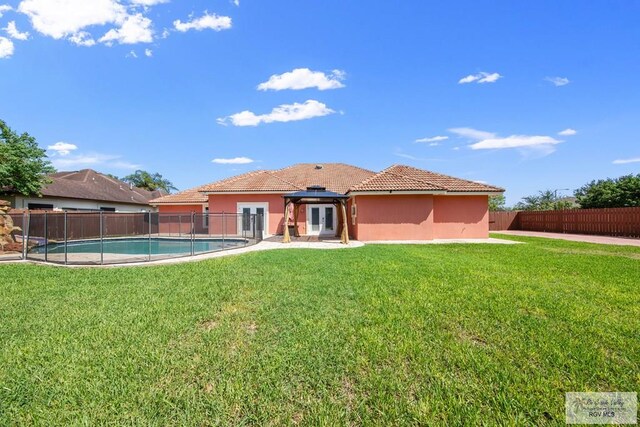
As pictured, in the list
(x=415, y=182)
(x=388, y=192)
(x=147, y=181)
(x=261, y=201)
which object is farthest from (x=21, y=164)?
Answer: (x=147, y=181)

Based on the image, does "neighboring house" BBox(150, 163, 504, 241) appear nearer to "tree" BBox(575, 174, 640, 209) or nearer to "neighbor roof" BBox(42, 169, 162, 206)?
"neighbor roof" BBox(42, 169, 162, 206)

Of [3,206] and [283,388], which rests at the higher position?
[3,206]

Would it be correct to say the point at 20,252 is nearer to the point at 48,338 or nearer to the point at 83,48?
the point at 83,48

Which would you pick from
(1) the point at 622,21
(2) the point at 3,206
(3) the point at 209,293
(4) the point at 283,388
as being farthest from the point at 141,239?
(1) the point at 622,21

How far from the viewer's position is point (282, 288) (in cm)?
589

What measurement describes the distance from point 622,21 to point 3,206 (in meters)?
24.1

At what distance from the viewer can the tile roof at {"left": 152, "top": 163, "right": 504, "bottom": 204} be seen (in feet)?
53.4

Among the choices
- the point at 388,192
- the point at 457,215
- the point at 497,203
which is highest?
the point at 497,203

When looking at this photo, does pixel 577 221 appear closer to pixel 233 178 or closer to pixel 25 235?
pixel 233 178

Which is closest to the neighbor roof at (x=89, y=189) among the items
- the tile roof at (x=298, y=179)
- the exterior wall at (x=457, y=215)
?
the tile roof at (x=298, y=179)

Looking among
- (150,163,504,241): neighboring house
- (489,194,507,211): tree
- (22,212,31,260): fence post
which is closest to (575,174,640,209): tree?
(489,194,507,211): tree

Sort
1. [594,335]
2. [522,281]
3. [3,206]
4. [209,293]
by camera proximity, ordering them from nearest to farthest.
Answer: [594,335] < [209,293] < [522,281] < [3,206]

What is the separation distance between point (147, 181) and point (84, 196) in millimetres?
30531

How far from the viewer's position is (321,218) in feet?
67.6
